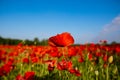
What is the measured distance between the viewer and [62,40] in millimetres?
1970

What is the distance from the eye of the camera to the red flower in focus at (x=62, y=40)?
1956 millimetres

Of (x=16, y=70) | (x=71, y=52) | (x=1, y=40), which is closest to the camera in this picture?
(x=71, y=52)

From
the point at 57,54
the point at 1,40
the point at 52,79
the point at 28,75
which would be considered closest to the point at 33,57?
the point at 57,54

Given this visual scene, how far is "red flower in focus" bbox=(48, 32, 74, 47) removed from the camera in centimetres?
196

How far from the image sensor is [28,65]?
4.76 metres

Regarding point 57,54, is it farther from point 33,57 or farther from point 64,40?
point 64,40

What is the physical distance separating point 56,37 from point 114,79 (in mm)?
1785

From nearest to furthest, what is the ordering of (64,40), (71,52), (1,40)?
1. (64,40)
2. (71,52)
3. (1,40)

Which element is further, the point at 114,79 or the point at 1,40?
the point at 1,40

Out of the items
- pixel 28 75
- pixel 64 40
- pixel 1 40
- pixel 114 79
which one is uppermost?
pixel 1 40

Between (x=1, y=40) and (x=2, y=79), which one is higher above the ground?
(x=1, y=40)

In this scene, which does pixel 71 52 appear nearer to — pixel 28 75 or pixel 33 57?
pixel 33 57

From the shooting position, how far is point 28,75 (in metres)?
2.01

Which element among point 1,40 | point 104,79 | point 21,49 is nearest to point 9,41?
point 1,40
